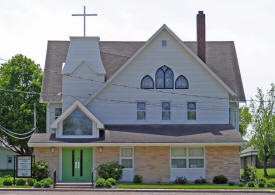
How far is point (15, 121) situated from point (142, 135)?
2496 centimetres

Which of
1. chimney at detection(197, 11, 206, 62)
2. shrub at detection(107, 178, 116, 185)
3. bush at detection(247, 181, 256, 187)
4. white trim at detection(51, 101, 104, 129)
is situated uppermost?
chimney at detection(197, 11, 206, 62)

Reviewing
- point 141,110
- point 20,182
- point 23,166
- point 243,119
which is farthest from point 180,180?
point 243,119

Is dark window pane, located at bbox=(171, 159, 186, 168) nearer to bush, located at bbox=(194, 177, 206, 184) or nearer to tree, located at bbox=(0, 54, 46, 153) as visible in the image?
bush, located at bbox=(194, 177, 206, 184)

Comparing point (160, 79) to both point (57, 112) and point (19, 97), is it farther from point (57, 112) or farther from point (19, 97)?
point (19, 97)

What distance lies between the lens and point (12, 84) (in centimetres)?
6356

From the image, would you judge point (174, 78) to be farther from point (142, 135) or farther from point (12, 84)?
point (12, 84)

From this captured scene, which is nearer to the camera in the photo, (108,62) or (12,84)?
(108,62)

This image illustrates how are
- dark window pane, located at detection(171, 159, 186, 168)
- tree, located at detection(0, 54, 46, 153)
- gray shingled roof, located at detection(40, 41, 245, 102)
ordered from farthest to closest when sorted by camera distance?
1. tree, located at detection(0, 54, 46, 153)
2. gray shingled roof, located at detection(40, 41, 245, 102)
3. dark window pane, located at detection(171, 159, 186, 168)

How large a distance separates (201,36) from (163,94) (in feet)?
18.5

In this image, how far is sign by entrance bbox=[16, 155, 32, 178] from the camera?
37094mm

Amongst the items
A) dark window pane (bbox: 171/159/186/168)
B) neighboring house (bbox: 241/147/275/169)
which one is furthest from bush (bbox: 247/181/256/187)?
neighboring house (bbox: 241/147/275/169)

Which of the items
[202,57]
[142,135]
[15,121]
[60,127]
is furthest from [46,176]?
[15,121]

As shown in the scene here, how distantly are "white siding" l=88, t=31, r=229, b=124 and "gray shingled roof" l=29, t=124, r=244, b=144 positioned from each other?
0.81 meters

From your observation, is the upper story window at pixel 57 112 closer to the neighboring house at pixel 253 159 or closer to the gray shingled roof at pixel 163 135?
the gray shingled roof at pixel 163 135
